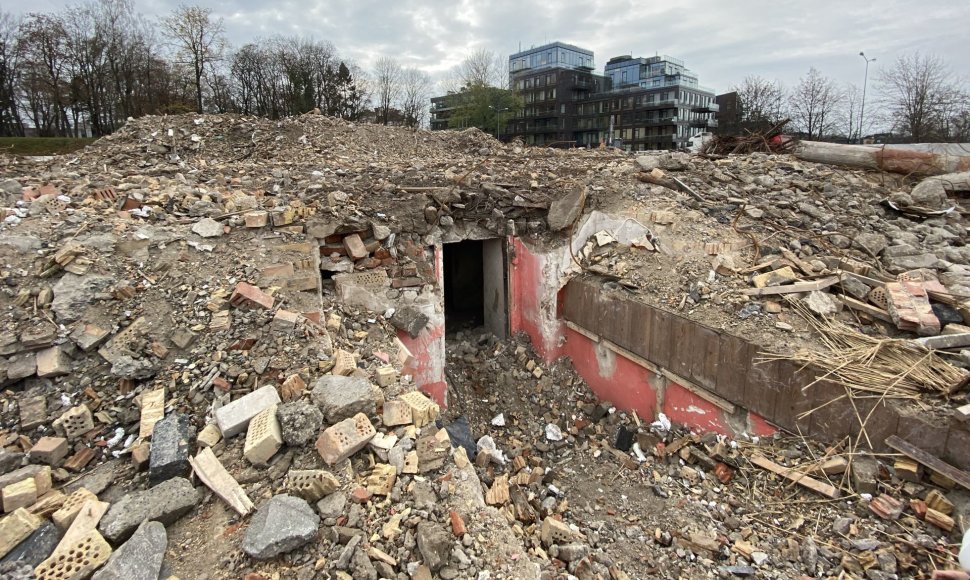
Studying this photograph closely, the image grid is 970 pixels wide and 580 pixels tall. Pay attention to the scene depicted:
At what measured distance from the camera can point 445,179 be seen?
7352 millimetres

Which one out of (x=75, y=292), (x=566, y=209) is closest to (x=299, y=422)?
(x=75, y=292)

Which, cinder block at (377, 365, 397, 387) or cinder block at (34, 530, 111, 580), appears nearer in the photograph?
cinder block at (34, 530, 111, 580)

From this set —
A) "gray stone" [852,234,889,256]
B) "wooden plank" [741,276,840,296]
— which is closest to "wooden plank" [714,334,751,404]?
"wooden plank" [741,276,840,296]

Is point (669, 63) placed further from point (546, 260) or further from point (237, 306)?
point (237, 306)

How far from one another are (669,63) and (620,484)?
50.0 metres

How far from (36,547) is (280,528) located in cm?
140

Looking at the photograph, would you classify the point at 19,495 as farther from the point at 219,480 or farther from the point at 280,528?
the point at 280,528

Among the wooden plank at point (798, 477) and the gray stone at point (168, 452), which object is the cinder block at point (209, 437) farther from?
the wooden plank at point (798, 477)

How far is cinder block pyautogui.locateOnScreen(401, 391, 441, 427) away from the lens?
369 cm

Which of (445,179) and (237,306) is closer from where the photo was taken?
(237,306)

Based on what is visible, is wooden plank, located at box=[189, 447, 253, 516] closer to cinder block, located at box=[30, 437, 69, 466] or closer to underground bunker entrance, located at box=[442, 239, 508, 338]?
cinder block, located at box=[30, 437, 69, 466]

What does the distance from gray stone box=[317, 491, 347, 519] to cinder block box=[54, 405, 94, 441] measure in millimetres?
2063

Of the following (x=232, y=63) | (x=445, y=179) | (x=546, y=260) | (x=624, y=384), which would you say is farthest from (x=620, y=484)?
(x=232, y=63)

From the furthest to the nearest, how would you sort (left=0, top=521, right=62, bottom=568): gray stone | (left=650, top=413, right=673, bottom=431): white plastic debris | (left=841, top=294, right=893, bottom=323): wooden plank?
(left=650, top=413, right=673, bottom=431): white plastic debris, (left=841, top=294, right=893, bottom=323): wooden plank, (left=0, top=521, right=62, bottom=568): gray stone
